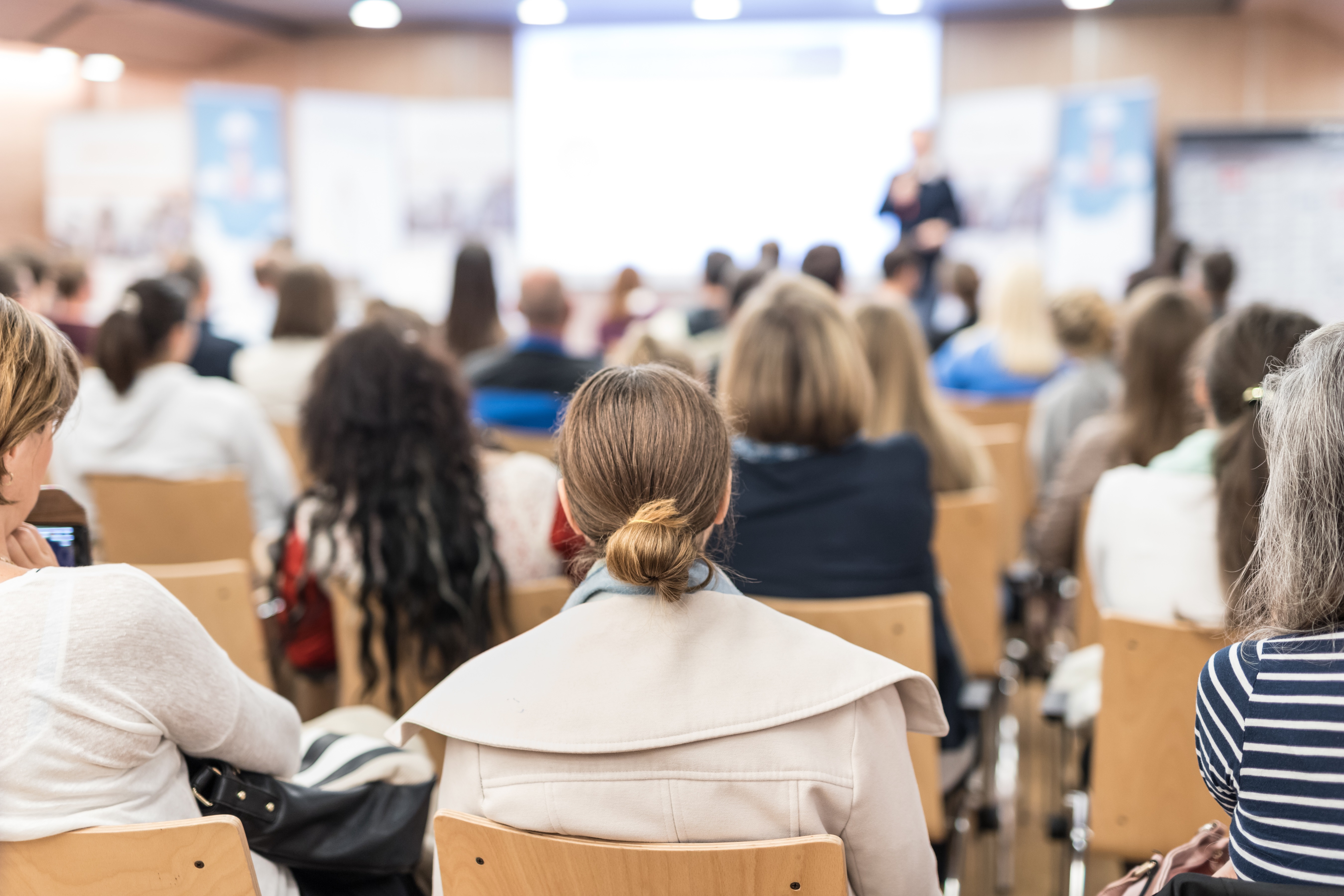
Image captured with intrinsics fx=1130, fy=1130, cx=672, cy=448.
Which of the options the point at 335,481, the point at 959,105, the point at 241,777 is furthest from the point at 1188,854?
the point at 959,105

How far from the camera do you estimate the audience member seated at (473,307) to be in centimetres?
421

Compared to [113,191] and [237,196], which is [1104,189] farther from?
[113,191]

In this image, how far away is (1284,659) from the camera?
1083 millimetres

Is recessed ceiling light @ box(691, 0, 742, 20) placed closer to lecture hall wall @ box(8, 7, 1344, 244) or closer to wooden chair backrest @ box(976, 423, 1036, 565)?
lecture hall wall @ box(8, 7, 1344, 244)

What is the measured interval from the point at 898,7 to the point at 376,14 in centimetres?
402

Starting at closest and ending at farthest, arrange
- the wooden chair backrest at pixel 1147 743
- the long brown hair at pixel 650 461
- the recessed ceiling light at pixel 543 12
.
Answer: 1. the long brown hair at pixel 650 461
2. the wooden chair backrest at pixel 1147 743
3. the recessed ceiling light at pixel 543 12

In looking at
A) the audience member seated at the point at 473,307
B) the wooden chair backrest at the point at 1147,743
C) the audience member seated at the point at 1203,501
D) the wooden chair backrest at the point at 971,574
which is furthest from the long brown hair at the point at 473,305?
the wooden chair backrest at the point at 1147,743

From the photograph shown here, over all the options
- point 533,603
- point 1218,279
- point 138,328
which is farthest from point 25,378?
point 1218,279

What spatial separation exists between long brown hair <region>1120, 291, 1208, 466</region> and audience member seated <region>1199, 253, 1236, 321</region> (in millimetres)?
1744

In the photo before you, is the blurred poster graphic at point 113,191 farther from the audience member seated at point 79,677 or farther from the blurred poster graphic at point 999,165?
the audience member seated at point 79,677

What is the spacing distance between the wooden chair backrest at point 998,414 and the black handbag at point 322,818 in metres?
3.09

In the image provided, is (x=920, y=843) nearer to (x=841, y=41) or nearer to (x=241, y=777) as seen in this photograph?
(x=241, y=777)

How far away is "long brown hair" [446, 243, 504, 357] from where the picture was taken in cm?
421

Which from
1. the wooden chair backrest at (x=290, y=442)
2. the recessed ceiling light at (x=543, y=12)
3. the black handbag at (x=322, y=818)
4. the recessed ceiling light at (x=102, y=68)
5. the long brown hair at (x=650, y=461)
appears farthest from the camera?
the recessed ceiling light at (x=102, y=68)
